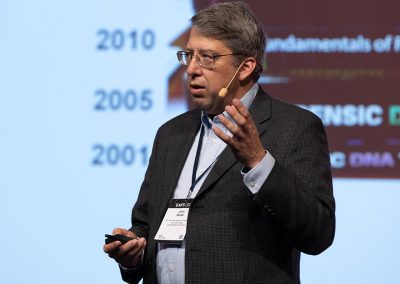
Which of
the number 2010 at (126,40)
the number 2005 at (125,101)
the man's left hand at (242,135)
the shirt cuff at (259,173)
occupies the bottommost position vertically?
the shirt cuff at (259,173)

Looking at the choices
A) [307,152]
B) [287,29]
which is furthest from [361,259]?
[307,152]

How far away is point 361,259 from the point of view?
3488 mm

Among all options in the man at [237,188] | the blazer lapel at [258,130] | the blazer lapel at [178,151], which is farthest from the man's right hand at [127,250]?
the blazer lapel at [258,130]

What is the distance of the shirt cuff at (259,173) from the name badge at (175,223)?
28 cm

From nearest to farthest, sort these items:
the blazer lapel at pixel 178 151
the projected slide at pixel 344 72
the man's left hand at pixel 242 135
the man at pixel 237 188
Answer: the man's left hand at pixel 242 135
the man at pixel 237 188
the blazer lapel at pixel 178 151
the projected slide at pixel 344 72

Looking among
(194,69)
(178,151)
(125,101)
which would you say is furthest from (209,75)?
(125,101)

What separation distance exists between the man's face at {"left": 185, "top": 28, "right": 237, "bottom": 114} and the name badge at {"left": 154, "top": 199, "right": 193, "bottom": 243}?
0.27 metres

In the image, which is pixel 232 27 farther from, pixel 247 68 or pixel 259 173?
pixel 259 173

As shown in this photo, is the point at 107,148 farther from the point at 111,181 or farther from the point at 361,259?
the point at 361,259

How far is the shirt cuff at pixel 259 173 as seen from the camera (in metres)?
1.86

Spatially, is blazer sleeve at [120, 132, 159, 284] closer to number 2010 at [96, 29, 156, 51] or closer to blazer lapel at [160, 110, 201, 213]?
blazer lapel at [160, 110, 201, 213]

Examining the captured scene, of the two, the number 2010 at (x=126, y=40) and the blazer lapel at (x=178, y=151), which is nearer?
the blazer lapel at (x=178, y=151)

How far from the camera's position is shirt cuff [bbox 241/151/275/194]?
1.86 meters

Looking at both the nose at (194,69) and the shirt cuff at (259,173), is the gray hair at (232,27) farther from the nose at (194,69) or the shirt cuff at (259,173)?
the shirt cuff at (259,173)
